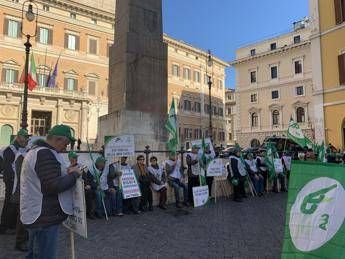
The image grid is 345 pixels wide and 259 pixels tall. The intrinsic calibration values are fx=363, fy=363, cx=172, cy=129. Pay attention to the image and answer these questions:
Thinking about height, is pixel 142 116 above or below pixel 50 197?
above

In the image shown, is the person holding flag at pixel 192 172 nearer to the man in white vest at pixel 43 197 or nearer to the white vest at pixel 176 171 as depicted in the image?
the white vest at pixel 176 171

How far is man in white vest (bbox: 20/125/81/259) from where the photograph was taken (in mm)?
3314

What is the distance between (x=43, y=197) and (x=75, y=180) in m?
0.32

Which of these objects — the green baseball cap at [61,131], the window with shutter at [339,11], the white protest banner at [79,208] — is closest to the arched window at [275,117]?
the window with shutter at [339,11]

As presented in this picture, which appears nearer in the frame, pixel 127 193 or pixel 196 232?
pixel 196 232

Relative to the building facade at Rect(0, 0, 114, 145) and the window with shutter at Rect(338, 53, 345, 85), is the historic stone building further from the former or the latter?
the window with shutter at Rect(338, 53, 345, 85)

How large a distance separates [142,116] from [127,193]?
2804 mm

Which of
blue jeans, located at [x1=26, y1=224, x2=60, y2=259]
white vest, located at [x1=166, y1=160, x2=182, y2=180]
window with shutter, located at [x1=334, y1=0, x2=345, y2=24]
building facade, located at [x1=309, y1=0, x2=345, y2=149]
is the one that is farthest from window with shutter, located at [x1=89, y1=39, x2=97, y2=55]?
blue jeans, located at [x1=26, y1=224, x2=60, y2=259]

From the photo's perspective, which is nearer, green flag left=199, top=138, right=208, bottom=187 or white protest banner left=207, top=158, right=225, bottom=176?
green flag left=199, top=138, right=208, bottom=187

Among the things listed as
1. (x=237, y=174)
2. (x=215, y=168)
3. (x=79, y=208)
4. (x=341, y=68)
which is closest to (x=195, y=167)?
(x=215, y=168)

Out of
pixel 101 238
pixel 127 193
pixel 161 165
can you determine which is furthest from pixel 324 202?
pixel 161 165

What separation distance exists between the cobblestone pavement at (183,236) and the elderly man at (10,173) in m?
0.35

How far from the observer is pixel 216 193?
11945 millimetres

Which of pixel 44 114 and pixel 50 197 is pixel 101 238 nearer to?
pixel 50 197
